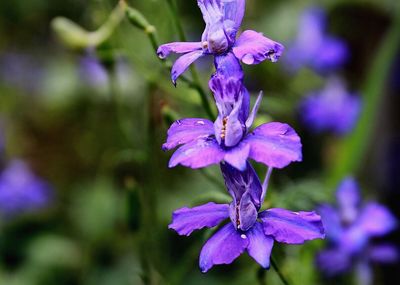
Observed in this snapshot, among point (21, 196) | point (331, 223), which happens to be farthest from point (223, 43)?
point (21, 196)

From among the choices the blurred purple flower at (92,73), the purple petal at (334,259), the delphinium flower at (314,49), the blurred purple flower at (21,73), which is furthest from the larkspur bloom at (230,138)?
the blurred purple flower at (21,73)

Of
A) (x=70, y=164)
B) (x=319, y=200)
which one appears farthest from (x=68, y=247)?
(x=319, y=200)

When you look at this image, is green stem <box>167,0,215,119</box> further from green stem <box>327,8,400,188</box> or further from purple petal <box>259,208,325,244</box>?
green stem <box>327,8,400,188</box>

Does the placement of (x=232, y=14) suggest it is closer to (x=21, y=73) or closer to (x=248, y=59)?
(x=248, y=59)

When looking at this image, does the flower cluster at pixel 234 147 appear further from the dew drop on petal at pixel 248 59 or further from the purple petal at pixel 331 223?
the purple petal at pixel 331 223

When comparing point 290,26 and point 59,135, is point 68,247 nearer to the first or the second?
point 59,135
